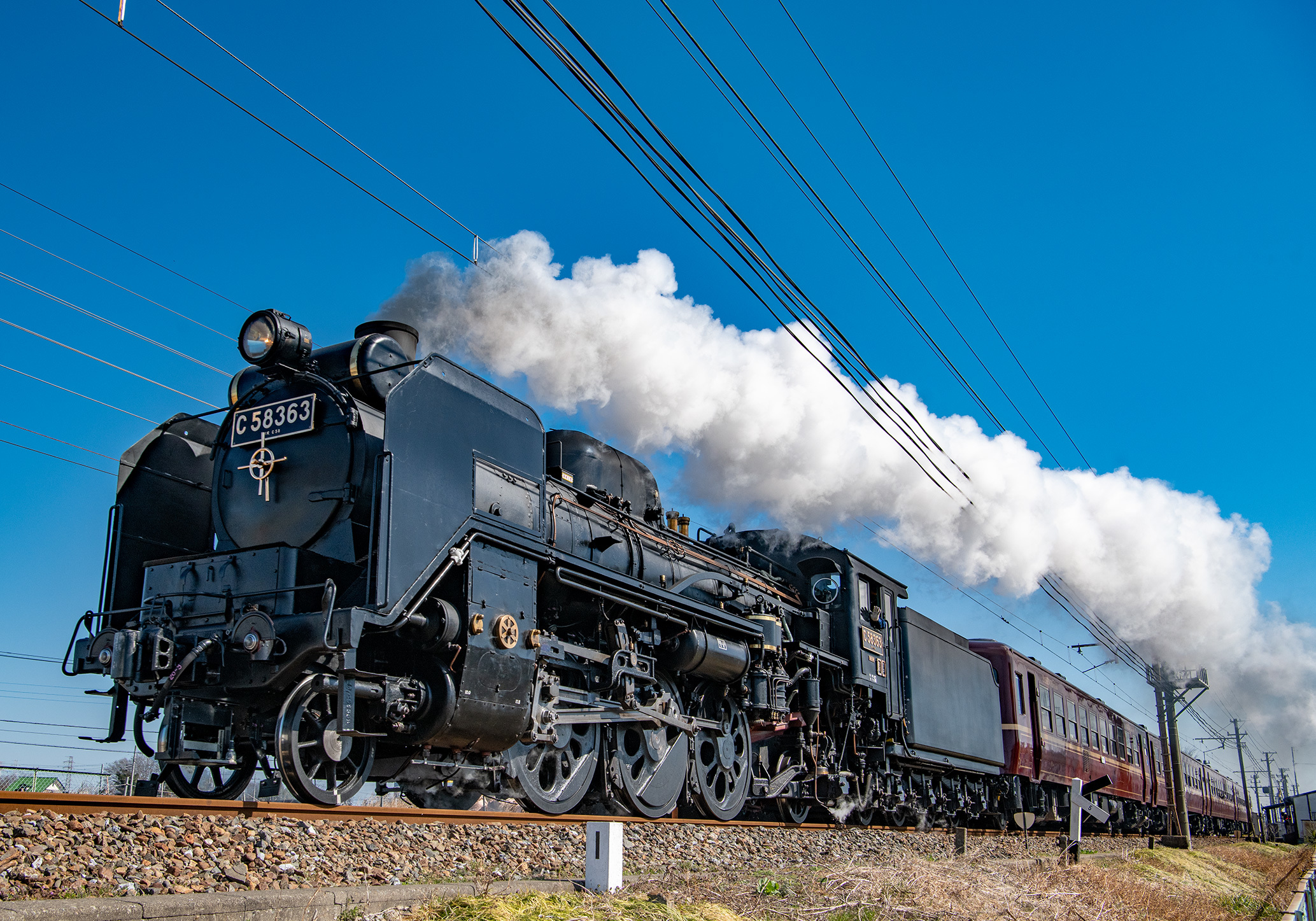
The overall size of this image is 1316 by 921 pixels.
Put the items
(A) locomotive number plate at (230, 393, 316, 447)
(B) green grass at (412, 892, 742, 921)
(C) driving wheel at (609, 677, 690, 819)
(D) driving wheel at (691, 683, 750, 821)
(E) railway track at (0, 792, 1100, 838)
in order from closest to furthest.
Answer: (B) green grass at (412, 892, 742, 921), (E) railway track at (0, 792, 1100, 838), (A) locomotive number plate at (230, 393, 316, 447), (C) driving wheel at (609, 677, 690, 819), (D) driving wheel at (691, 683, 750, 821)

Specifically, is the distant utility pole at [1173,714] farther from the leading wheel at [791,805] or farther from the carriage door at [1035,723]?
the leading wheel at [791,805]

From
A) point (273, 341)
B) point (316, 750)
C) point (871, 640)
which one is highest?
point (273, 341)

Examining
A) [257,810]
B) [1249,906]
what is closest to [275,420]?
[257,810]

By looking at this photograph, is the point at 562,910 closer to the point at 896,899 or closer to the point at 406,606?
the point at 406,606

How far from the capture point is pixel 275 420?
6688 mm

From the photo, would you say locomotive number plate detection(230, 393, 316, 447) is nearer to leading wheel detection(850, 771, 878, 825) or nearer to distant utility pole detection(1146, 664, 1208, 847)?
leading wheel detection(850, 771, 878, 825)

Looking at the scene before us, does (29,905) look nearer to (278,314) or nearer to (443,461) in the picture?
(443,461)

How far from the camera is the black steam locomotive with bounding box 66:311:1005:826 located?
5762 millimetres

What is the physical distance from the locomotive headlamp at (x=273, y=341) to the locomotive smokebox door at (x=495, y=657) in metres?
1.76

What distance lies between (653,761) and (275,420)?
4.20 meters

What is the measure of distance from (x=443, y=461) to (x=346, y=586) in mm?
963

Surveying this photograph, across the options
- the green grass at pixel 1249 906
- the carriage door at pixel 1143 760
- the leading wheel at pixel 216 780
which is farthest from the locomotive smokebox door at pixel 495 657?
the carriage door at pixel 1143 760

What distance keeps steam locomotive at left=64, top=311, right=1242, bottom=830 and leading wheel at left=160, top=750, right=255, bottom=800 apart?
0.06 feet


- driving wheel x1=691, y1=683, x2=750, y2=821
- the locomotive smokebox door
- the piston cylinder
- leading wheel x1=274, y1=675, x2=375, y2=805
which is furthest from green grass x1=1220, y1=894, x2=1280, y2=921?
leading wheel x1=274, y1=675, x2=375, y2=805
